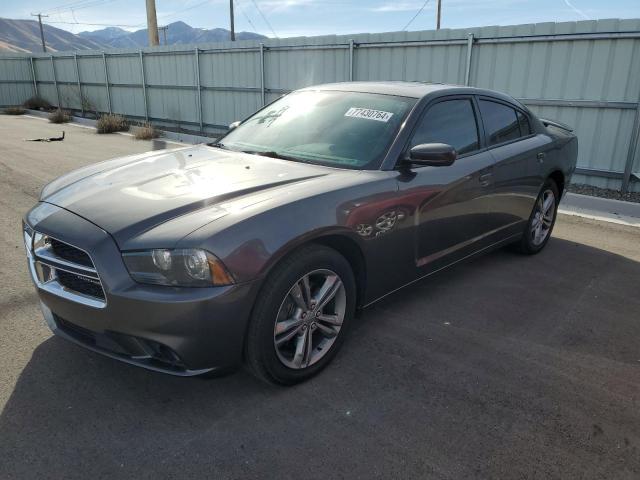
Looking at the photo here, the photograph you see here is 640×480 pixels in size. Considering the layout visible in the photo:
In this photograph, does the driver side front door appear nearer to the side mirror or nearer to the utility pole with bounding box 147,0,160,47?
the side mirror

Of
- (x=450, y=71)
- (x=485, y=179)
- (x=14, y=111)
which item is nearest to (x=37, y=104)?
(x=14, y=111)

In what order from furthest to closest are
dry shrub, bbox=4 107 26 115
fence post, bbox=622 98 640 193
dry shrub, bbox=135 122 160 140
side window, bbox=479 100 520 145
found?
dry shrub, bbox=4 107 26 115 < dry shrub, bbox=135 122 160 140 < fence post, bbox=622 98 640 193 < side window, bbox=479 100 520 145

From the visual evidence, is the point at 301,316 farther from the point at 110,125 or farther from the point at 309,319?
the point at 110,125

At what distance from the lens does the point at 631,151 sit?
7973 mm

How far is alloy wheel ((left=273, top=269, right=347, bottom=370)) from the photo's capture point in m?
2.80

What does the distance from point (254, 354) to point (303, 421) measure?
42 cm

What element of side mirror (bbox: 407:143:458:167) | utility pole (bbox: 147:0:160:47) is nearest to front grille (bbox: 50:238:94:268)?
side mirror (bbox: 407:143:458:167)

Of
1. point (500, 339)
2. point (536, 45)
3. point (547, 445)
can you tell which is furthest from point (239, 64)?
point (547, 445)

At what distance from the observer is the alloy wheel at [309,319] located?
9.19 ft

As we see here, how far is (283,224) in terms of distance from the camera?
2656 mm

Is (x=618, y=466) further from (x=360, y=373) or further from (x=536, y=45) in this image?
(x=536, y=45)

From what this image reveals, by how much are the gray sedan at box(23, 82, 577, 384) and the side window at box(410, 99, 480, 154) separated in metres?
0.02

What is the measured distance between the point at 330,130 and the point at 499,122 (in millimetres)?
1737

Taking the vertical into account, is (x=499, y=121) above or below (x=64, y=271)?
above
